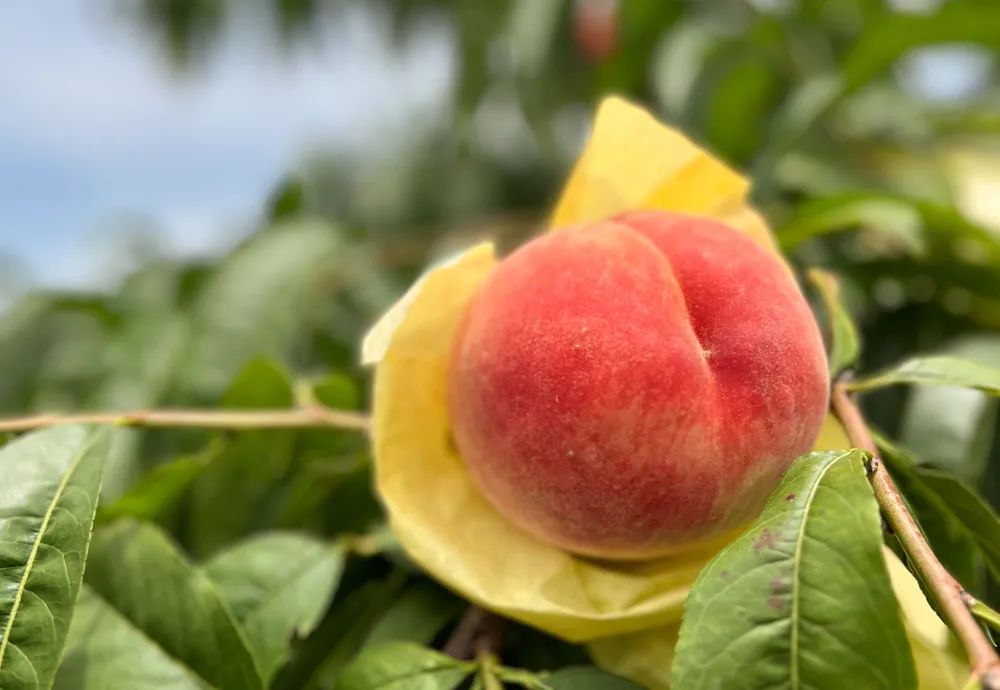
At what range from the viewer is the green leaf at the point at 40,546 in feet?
0.72

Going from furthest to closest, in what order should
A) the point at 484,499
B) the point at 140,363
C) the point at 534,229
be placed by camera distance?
the point at 534,229
the point at 140,363
the point at 484,499

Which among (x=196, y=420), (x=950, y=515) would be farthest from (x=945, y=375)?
(x=196, y=420)

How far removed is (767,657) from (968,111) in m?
0.66

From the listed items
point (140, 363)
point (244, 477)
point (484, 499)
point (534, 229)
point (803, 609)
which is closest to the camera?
point (803, 609)

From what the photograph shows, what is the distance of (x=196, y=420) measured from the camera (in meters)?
0.31

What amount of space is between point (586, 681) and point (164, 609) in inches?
5.6

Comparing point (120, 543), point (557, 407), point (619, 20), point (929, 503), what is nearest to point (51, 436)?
point (120, 543)

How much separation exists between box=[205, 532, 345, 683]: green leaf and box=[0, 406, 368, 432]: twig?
0.04 m

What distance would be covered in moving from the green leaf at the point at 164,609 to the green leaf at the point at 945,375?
8.4 inches

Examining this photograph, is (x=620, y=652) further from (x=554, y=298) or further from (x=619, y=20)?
(x=619, y=20)

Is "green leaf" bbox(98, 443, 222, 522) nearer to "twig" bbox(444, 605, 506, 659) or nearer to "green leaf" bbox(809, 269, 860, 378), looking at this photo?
"twig" bbox(444, 605, 506, 659)

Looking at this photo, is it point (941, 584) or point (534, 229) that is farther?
point (534, 229)

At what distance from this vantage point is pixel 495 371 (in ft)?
0.81

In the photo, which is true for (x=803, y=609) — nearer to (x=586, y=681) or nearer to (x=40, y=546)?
(x=586, y=681)
